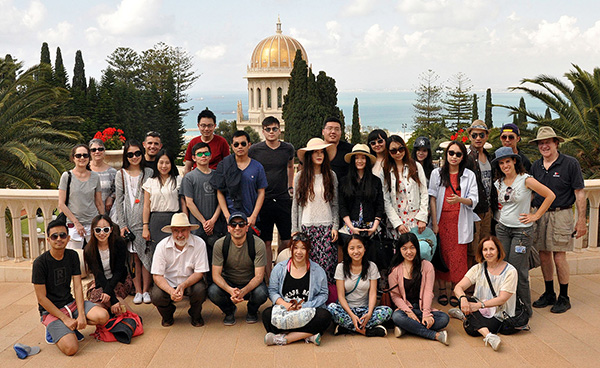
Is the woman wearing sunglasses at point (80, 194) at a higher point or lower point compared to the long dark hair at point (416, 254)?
higher

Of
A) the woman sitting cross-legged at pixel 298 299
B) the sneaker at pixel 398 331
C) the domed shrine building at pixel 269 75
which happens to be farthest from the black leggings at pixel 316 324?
the domed shrine building at pixel 269 75

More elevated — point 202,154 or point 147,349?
point 202,154

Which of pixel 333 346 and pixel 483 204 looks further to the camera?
pixel 483 204

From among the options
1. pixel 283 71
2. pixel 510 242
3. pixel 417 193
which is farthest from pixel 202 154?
pixel 283 71

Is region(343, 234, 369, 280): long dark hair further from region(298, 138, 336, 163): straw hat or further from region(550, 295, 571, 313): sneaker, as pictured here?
region(550, 295, 571, 313): sneaker

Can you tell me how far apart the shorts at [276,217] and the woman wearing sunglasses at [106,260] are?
1542 millimetres

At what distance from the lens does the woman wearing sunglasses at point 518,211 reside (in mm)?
5867

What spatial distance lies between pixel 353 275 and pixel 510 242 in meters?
1.70

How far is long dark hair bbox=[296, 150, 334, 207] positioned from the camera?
5.95 m

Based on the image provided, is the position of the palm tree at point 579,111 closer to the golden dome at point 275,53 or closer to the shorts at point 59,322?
the shorts at point 59,322

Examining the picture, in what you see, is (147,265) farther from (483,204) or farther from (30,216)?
(483,204)

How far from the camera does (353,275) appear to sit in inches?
223

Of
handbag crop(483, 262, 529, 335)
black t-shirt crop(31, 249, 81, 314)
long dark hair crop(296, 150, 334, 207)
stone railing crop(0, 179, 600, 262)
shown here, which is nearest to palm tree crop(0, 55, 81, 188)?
stone railing crop(0, 179, 600, 262)

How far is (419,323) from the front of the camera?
5410 millimetres
